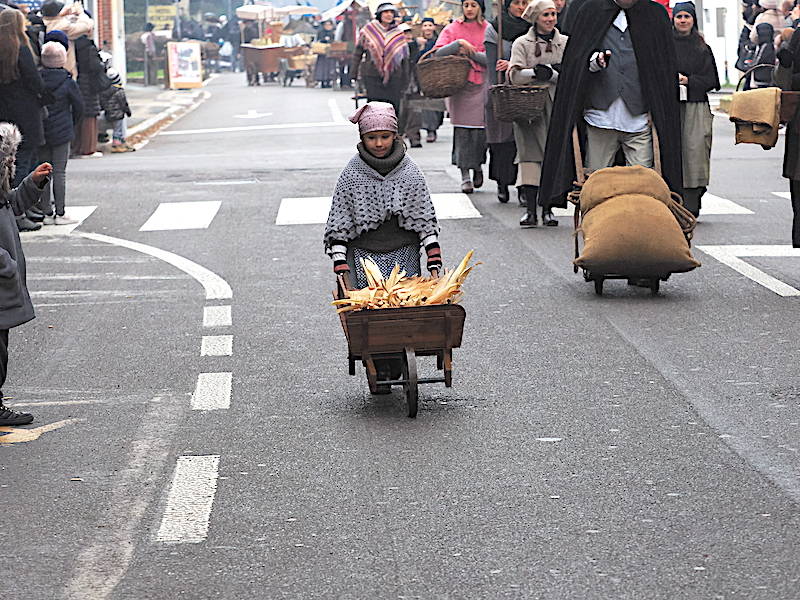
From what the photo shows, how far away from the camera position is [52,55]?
15.9 metres

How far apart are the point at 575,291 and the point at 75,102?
650cm

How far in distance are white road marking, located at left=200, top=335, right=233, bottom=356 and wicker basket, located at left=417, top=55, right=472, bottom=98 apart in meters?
7.29

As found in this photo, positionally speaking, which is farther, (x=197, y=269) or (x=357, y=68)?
(x=357, y=68)

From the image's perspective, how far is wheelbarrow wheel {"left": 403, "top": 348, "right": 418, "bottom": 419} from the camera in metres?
7.54

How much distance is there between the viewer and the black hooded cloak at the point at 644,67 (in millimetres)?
11469

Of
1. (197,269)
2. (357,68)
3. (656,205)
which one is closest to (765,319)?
(656,205)

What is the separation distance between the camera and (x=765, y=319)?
1015cm

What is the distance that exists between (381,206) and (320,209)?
8617mm

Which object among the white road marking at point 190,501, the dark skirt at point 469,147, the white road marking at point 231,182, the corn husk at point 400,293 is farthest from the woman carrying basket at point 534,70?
the white road marking at point 190,501

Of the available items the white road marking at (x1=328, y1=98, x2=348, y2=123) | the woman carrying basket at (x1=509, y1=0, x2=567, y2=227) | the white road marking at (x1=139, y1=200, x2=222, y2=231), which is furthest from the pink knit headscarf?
the white road marking at (x1=328, y1=98, x2=348, y2=123)

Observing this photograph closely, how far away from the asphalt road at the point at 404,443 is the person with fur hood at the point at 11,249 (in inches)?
15.6

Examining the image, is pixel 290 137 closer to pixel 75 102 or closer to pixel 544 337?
pixel 75 102

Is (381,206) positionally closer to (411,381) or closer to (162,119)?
(411,381)

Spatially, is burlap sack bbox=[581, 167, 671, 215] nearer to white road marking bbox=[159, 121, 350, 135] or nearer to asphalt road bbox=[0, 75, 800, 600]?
asphalt road bbox=[0, 75, 800, 600]
